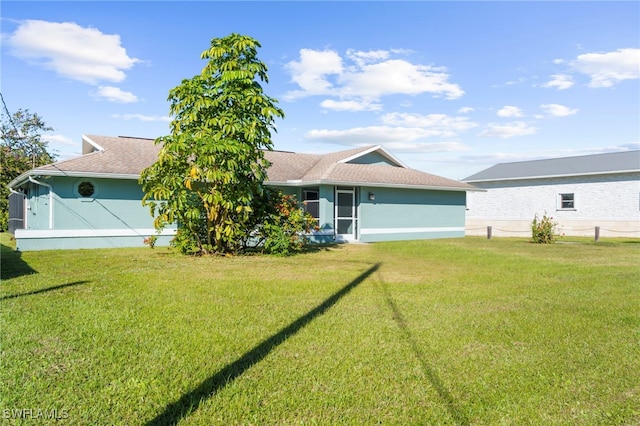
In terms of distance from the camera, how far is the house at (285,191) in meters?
15.6

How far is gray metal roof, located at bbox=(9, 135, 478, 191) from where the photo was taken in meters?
15.8

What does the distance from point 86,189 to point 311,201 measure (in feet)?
30.7

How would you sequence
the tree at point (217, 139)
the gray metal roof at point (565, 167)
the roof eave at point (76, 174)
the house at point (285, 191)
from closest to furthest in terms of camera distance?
the tree at point (217, 139) → the roof eave at point (76, 174) → the house at point (285, 191) → the gray metal roof at point (565, 167)

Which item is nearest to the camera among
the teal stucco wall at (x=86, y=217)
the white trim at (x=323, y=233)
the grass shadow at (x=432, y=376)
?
the grass shadow at (x=432, y=376)

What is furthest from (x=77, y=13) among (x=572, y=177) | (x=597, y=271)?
(x=572, y=177)

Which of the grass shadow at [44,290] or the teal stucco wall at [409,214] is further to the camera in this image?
the teal stucco wall at [409,214]

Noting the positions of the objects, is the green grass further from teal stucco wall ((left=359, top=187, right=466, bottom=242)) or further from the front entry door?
teal stucco wall ((left=359, top=187, right=466, bottom=242))

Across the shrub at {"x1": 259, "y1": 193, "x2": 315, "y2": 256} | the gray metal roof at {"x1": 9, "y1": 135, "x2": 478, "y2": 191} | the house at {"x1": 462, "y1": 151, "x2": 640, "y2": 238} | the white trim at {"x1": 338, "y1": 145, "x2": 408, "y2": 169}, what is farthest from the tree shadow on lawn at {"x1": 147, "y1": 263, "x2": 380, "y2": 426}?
the house at {"x1": 462, "y1": 151, "x2": 640, "y2": 238}

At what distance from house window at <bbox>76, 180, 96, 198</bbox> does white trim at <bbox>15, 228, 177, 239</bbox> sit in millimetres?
1296

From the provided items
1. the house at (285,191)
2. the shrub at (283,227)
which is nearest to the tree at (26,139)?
the house at (285,191)

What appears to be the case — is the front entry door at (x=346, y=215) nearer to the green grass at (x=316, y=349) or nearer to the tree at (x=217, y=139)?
the tree at (x=217, y=139)

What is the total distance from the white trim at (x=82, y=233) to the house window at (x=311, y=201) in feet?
20.8

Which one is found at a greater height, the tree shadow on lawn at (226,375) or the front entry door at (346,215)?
the front entry door at (346,215)

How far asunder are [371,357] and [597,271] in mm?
9299
